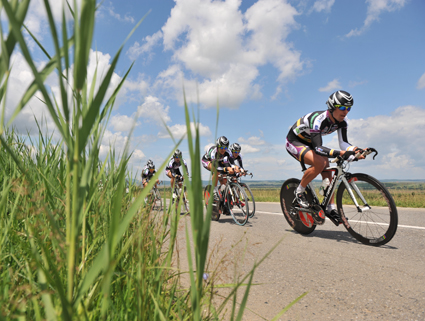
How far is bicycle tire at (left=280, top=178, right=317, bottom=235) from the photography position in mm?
5334

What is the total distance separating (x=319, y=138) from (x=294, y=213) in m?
1.57

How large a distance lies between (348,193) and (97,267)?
4.89 meters

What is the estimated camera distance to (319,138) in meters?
4.95

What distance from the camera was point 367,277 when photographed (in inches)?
116

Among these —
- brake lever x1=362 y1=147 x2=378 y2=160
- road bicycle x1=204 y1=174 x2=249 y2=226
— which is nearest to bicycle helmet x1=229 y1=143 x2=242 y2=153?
road bicycle x1=204 y1=174 x2=249 y2=226

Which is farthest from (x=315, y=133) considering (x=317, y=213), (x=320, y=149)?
(x=317, y=213)

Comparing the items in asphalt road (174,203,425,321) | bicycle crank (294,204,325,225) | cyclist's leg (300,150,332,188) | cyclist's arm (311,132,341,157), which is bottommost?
asphalt road (174,203,425,321)

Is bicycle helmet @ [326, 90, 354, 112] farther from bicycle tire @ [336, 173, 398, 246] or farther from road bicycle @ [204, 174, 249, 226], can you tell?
road bicycle @ [204, 174, 249, 226]

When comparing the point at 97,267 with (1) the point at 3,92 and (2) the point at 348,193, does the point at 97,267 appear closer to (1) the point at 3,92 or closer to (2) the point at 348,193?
(1) the point at 3,92

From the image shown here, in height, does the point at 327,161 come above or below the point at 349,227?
above

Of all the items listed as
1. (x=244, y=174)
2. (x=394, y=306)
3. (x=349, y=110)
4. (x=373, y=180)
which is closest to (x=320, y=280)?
(x=394, y=306)

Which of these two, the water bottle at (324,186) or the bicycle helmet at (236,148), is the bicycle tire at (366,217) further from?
the bicycle helmet at (236,148)

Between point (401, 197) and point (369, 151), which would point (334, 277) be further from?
point (401, 197)

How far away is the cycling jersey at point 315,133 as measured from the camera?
491 centimetres
